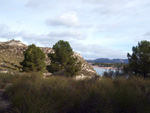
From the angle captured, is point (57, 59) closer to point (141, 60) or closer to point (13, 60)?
point (141, 60)

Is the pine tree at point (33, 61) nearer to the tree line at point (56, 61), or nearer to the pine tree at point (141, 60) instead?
the tree line at point (56, 61)

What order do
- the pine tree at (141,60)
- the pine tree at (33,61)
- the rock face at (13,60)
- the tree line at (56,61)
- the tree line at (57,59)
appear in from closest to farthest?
the pine tree at (141,60) < the tree line at (57,59) < the tree line at (56,61) < the pine tree at (33,61) < the rock face at (13,60)

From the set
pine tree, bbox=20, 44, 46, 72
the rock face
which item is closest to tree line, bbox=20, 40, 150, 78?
pine tree, bbox=20, 44, 46, 72

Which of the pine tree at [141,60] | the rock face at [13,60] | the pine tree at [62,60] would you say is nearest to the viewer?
the pine tree at [141,60]

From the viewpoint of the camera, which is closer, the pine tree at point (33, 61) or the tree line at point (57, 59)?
the tree line at point (57, 59)

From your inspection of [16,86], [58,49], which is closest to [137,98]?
[16,86]

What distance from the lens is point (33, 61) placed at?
85.1 feet

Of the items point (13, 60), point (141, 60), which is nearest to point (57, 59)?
point (141, 60)

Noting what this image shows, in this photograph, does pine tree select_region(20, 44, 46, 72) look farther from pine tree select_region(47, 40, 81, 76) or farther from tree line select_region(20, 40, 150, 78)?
pine tree select_region(47, 40, 81, 76)

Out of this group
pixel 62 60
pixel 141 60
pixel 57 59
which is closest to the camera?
pixel 141 60

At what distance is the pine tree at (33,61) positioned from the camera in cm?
2525

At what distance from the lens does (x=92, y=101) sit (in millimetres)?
4562

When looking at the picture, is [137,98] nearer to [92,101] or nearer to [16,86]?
[92,101]

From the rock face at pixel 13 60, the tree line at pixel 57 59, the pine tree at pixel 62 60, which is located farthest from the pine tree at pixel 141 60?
the rock face at pixel 13 60
